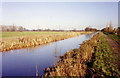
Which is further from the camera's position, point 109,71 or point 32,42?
point 32,42

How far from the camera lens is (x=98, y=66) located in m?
8.34

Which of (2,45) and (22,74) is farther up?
(2,45)

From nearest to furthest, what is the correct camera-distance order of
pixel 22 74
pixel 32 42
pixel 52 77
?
1. pixel 52 77
2. pixel 22 74
3. pixel 32 42

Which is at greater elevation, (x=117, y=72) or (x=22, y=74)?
(x=117, y=72)

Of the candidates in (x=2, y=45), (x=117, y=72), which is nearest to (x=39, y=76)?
(x=117, y=72)

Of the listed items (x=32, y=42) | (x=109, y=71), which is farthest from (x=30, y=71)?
(x=32, y=42)

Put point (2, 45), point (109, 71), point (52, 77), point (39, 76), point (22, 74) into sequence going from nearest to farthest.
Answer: point (52, 77)
point (109, 71)
point (39, 76)
point (22, 74)
point (2, 45)

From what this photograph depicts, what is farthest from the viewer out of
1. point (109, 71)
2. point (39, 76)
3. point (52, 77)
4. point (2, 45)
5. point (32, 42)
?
point (32, 42)

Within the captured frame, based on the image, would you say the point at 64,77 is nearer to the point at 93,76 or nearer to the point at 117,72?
the point at 93,76

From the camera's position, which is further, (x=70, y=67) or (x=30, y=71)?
(x=30, y=71)

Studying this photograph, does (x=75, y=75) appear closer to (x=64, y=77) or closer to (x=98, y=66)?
(x=64, y=77)

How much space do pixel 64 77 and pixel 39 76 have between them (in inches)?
80.6

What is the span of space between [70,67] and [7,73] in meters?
4.79

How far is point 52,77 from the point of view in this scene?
6832 millimetres
